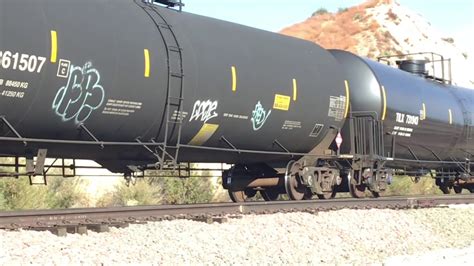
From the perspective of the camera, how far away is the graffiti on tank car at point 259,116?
1121cm

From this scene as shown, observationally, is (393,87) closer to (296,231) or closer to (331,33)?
(296,231)

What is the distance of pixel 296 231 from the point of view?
9.49 m

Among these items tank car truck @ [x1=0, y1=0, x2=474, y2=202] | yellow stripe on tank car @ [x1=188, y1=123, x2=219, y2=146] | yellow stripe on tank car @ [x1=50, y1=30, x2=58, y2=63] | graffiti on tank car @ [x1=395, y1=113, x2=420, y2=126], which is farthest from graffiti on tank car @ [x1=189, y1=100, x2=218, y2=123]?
graffiti on tank car @ [x1=395, y1=113, x2=420, y2=126]

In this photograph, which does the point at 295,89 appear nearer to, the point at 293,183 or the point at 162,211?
the point at 293,183

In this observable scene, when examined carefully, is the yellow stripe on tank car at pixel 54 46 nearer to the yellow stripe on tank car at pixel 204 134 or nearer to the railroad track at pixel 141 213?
the railroad track at pixel 141 213

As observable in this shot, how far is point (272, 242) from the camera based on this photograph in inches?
338

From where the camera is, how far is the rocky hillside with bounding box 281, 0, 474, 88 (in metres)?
66.4

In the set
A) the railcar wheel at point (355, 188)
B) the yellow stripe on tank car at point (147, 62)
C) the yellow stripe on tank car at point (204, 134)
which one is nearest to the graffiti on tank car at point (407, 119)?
the railcar wheel at point (355, 188)

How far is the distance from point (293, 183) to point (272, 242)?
4.83 m

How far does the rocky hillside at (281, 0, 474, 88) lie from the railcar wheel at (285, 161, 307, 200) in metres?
52.3

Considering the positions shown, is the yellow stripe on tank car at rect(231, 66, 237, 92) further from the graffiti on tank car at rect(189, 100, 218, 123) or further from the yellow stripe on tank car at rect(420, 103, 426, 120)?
the yellow stripe on tank car at rect(420, 103, 426, 120)

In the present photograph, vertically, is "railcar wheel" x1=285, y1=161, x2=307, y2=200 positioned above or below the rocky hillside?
below

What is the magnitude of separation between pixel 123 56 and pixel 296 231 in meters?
3.80

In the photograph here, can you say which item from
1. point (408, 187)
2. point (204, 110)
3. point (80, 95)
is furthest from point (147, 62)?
point (408, 187)
